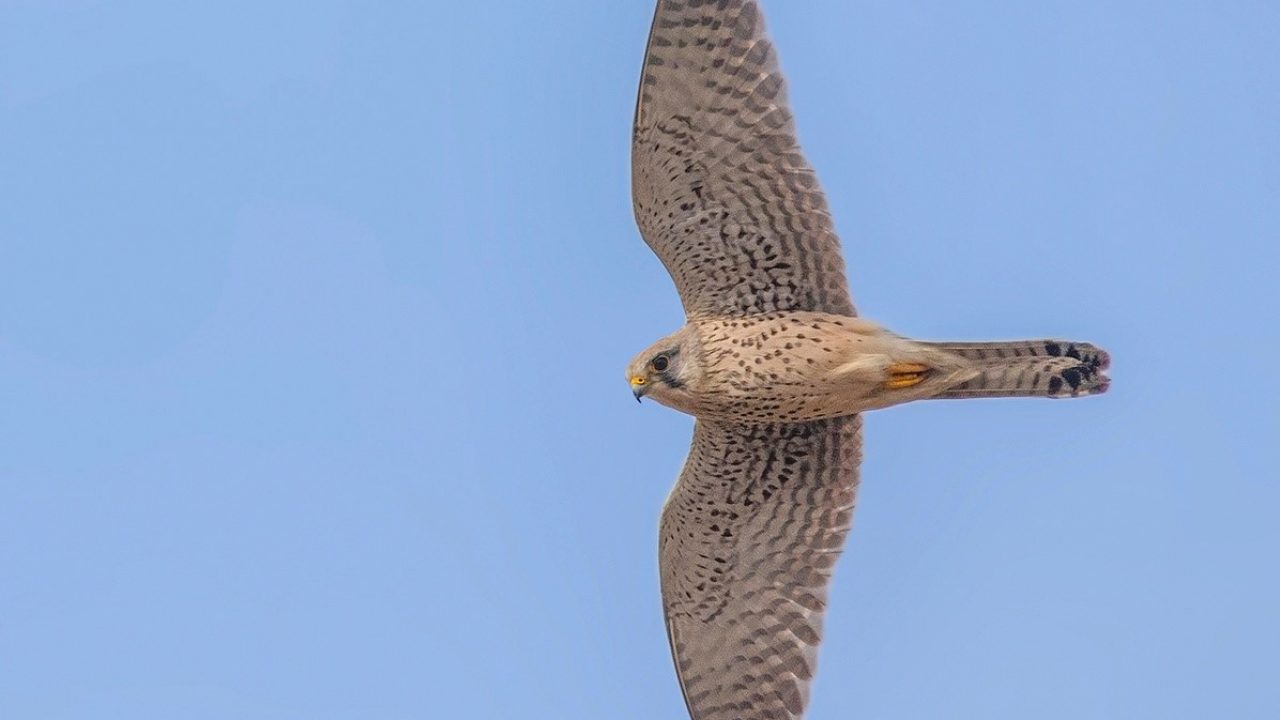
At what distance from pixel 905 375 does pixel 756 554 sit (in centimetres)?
170

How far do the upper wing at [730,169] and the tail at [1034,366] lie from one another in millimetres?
863

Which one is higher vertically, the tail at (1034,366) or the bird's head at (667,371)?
the bird's head at (667,371)

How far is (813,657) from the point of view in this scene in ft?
40.8

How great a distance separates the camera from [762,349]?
1169 cm

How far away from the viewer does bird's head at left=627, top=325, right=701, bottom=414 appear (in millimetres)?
11656

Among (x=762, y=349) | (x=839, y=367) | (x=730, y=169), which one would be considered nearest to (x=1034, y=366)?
(x=839, y=367)

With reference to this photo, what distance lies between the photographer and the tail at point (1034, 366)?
1163cm

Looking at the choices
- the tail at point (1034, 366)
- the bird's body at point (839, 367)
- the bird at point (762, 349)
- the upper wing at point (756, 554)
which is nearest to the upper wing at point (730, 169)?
the bird at point (762, 349)

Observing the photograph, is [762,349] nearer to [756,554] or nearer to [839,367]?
[839,367]

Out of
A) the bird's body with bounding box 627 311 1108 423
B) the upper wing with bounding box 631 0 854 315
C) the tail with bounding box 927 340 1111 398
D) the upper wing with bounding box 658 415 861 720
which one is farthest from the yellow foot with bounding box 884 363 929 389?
the upper wing with bounding box 658 415 861 720

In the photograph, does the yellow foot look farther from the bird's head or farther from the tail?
the bird's head

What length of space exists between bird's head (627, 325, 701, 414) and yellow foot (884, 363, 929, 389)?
1170 mm

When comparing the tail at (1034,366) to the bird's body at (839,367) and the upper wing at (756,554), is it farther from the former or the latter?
the upper wing at (756,554)

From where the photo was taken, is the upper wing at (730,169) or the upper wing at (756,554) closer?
the upper wing at (730,169)
